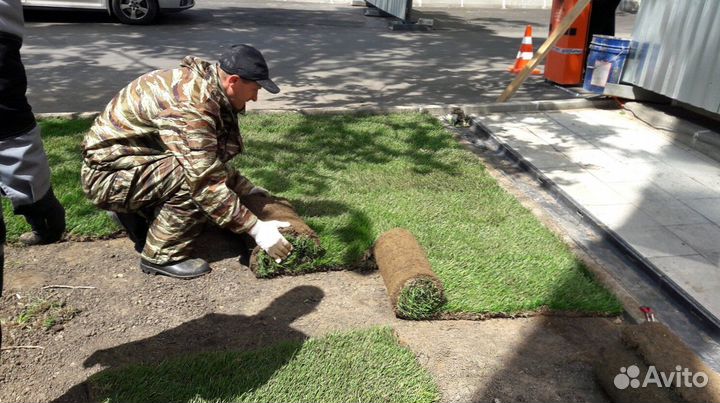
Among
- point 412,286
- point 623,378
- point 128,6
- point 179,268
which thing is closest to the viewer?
point 623,378

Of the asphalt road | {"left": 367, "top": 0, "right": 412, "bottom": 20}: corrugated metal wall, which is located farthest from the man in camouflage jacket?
{"left": 367, "top": 0, "right": 412, "bottom": 20}: corrugated metal wall

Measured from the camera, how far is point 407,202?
5070 millimetres

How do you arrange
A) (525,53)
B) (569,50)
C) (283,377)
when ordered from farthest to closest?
1. (525,53)
2. (569,50)
3. (283,377)

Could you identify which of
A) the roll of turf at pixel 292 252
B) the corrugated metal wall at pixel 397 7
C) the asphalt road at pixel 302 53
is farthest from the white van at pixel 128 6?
the roll of turf at pixel 292 252

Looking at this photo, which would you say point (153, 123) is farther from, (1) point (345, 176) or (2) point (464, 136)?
(2) point (464, 136)

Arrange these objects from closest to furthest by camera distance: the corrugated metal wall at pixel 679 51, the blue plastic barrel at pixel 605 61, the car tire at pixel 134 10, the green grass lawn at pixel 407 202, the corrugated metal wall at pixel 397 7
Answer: the green grass lawn at pixel 407 202, the corrugated metal wall at pixel 679 51, the blue plastic barrel at pixel 605 61, the car tire at pixel 134 10, the corrugated metal wall at pixel 397 7

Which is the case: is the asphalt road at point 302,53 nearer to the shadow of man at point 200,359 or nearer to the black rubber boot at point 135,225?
the black rubber boot at point 135,225

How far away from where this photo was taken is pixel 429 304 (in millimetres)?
3621

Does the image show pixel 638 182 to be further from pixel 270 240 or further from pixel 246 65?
pixel 246 65

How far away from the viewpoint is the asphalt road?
8.45 metres

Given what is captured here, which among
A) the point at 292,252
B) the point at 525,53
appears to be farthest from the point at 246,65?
the point at 525,53

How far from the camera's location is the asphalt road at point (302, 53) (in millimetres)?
8453

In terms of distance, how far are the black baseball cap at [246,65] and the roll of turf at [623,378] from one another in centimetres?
223

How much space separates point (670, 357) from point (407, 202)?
2542 mm
